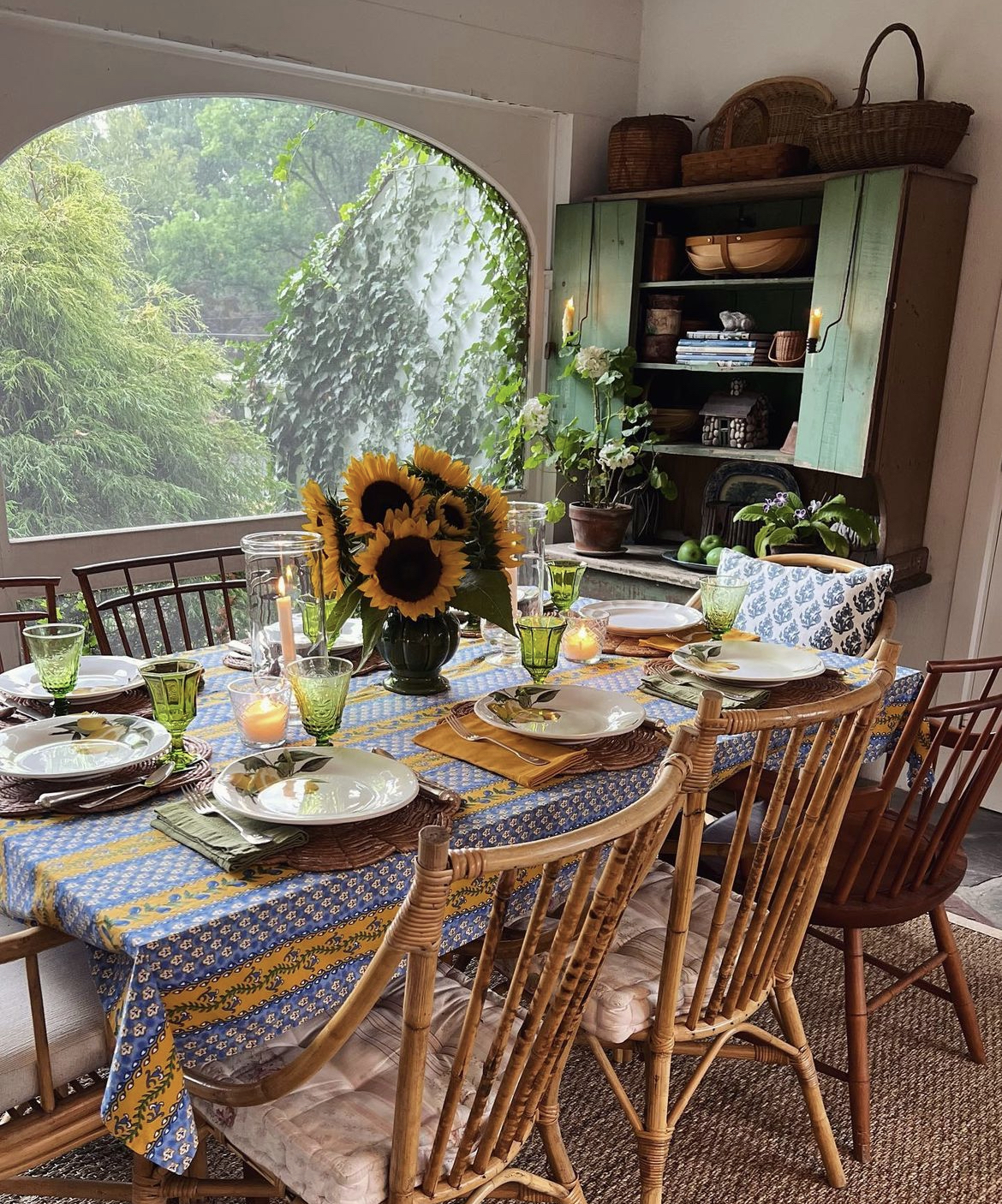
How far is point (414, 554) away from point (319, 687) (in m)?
0.30

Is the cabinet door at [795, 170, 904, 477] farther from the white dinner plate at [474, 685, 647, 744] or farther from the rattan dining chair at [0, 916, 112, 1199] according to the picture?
the rattan dining chair at [0, 916, 112, 1199]

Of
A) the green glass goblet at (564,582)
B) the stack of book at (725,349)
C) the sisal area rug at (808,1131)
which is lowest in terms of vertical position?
the sisal area rug at (808,1131)

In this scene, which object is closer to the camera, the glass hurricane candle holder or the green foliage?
the glass hurricane candle holder

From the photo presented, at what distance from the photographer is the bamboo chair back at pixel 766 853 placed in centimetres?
136

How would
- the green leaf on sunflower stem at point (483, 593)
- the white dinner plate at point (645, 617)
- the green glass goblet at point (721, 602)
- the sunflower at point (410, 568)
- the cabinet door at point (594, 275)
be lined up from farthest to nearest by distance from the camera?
the cabinet door at point (594, 275)
the white dinner plate at point (645, 617)
the green glass goblet at point (721, 602)
the green leaf on sunflower stem at point (483, 593)
the sunflower at point (410, 568)

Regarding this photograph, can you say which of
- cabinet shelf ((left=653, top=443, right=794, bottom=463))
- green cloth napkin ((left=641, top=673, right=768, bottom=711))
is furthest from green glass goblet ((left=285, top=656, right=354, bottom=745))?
cabinet shelf ((left=653, top=443, right=794, bottom=463))

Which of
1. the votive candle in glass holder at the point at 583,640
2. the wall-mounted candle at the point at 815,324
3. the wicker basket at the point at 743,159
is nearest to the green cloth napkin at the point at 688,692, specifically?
the votive candle in glass holder at the point at 583,640

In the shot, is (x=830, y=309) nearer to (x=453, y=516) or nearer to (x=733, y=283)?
(x=733, y=283)

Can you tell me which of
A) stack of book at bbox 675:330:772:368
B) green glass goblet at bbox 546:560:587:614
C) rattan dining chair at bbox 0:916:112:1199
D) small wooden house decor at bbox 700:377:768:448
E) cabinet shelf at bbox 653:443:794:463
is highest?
stack of book at bbox 675:330:772:368

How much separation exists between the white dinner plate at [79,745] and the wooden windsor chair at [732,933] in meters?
0.75

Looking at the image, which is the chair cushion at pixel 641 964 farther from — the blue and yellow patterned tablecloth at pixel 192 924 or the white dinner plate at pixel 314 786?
the white dinner plate at pixel 314 786

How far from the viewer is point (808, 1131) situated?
191cm

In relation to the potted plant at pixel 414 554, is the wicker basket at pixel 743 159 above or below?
above

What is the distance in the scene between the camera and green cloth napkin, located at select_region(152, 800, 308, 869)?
127cm
